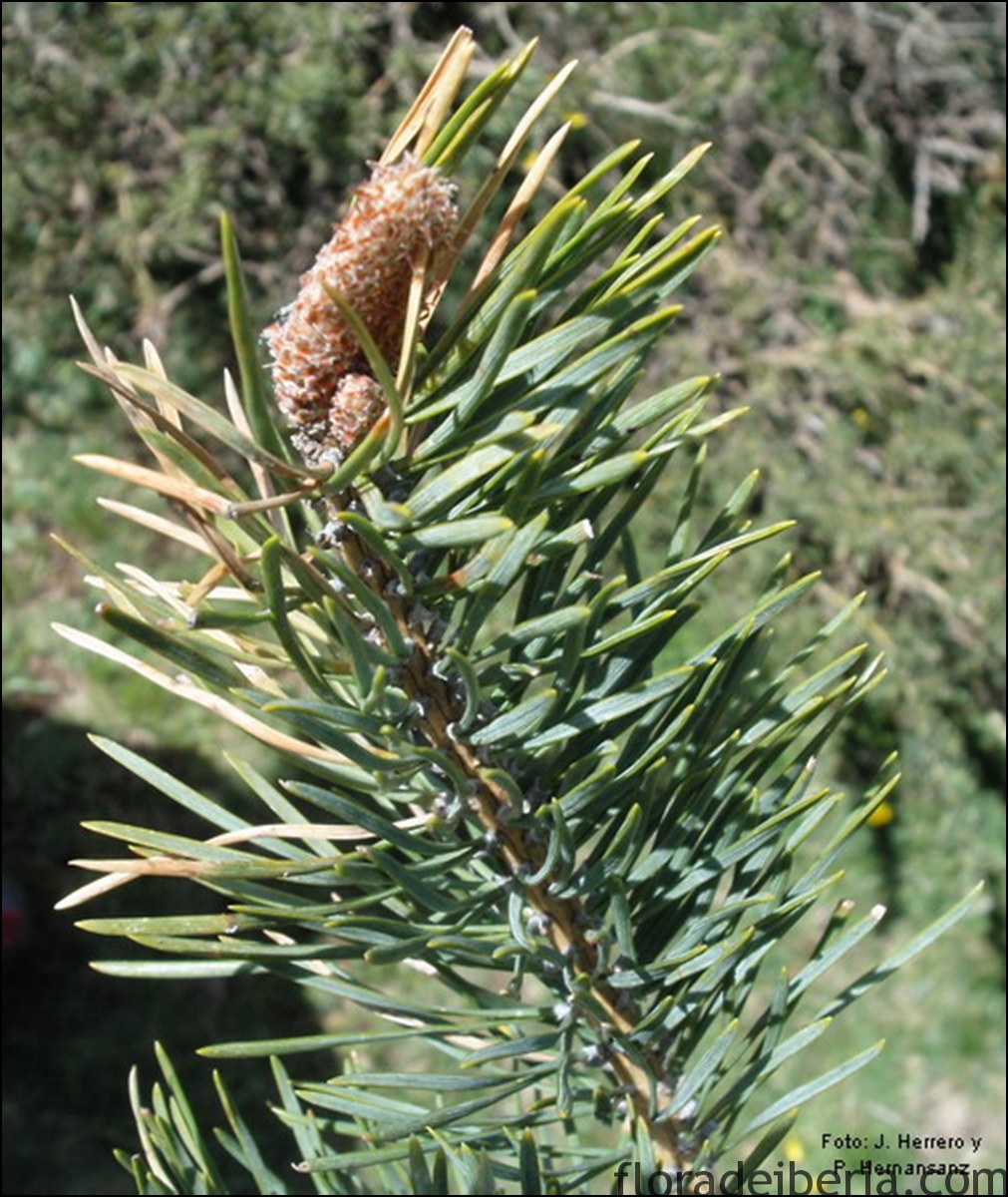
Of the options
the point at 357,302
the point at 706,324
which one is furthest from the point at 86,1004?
the point at 357,302

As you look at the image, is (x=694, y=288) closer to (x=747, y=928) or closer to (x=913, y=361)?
(x=913, y=361)

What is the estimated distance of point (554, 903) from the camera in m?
0.91

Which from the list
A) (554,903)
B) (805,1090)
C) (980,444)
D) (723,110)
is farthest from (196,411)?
(723,110)

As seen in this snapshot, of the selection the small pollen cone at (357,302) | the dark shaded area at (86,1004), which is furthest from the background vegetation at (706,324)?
the small pollen cone at (357,302)

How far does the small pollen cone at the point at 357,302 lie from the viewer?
68cm

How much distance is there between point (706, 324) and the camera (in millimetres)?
3086

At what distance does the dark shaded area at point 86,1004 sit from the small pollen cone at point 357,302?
7.62 feet

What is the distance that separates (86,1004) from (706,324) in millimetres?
2150

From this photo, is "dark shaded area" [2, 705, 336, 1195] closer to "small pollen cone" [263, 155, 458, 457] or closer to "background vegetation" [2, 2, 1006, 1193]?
"background vegetation" [2, 2, 1006, 1193]

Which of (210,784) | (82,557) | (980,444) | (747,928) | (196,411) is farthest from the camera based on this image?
(210,784)

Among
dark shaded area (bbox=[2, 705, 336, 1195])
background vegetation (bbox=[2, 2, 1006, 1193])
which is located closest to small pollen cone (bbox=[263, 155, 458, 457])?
background vegetation (bbox=[2, 2, 1006, 1193])

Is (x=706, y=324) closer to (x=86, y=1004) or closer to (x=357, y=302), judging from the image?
(x=86, y=1004)

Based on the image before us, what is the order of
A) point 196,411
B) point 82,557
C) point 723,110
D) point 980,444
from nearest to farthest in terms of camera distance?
point 196,411, point 82,557, point 980,444, point 723,110

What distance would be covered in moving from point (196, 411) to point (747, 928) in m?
0.52
